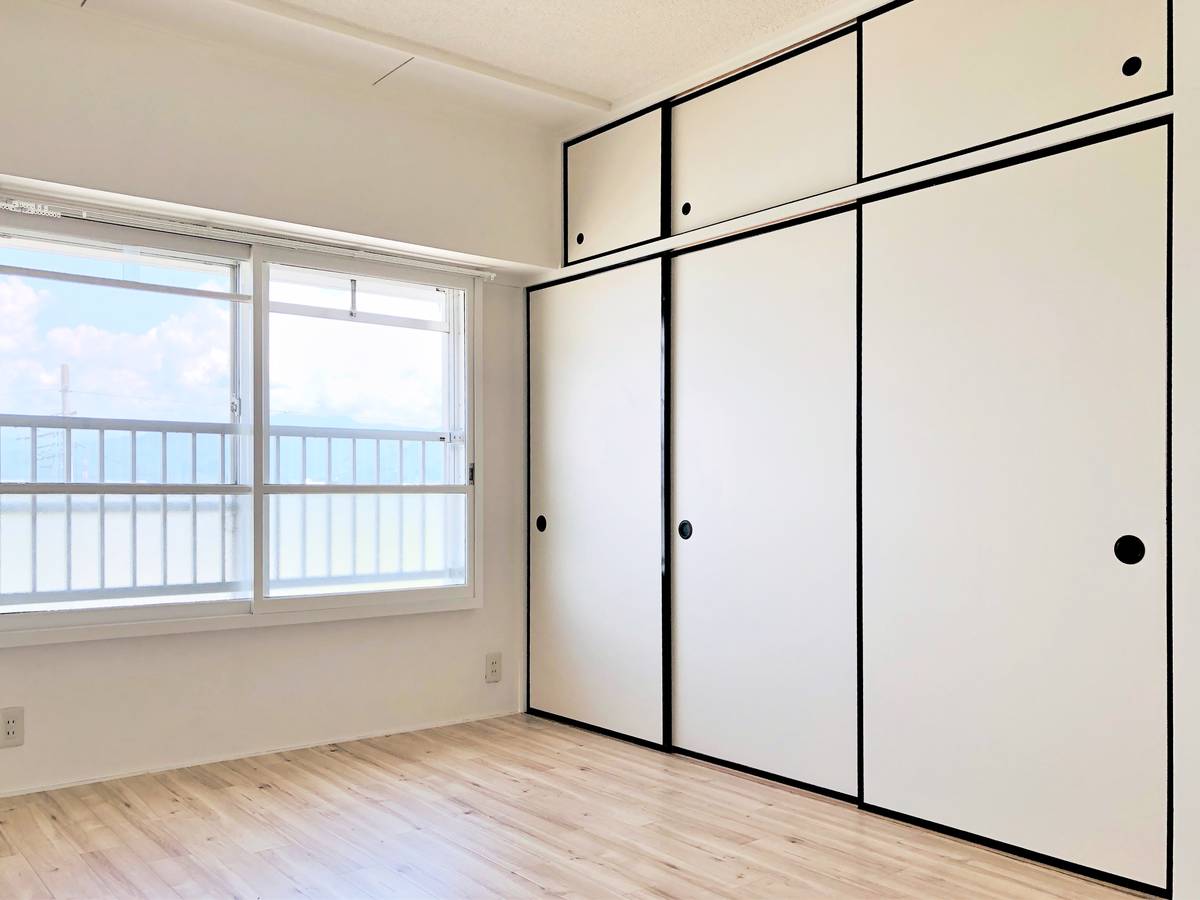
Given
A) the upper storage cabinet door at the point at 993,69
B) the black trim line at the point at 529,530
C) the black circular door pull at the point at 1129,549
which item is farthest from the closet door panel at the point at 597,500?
the black circular door pull at the point at 1129,549

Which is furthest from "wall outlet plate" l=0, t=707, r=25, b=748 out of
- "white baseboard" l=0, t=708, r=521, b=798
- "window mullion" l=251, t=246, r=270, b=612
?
"window mullion" l=251, t=246, r=270, b=612

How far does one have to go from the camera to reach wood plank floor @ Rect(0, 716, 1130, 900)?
257 centimetres

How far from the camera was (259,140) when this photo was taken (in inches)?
142

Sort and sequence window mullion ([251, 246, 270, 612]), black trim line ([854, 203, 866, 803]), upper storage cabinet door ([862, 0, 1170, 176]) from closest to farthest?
upper storage cabinet door ([862, 0, 1170, 176])
black trim line ([854, 203, 866, 803])
window mullion ([251, 246, 270, 612])

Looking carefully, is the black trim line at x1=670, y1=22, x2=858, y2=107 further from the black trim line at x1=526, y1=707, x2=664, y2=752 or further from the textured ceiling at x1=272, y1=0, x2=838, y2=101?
the black trim line at x1=526, y1=707, x2=664, y2=752

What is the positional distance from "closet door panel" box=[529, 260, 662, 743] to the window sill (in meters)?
0.45

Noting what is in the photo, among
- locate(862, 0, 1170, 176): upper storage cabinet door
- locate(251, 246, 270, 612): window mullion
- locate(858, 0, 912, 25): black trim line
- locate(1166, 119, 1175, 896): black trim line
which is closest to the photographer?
locate(1166, 119, 1175, 896): black trim line

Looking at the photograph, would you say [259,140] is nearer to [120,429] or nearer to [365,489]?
[120,429]

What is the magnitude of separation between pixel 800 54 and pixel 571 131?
1293 mm

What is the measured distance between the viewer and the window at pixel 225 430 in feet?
11.1

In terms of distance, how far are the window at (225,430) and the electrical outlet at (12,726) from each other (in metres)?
0.31

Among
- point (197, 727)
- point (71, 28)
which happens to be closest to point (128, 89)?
point (71, 28)

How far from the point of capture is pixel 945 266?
9.71 feet

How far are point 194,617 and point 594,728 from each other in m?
1.68
